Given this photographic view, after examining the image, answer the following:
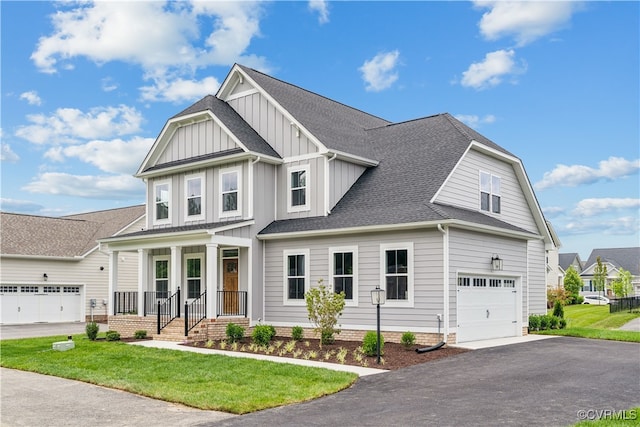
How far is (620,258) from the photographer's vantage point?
3430 inches

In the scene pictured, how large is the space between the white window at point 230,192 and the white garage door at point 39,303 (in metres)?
15.9

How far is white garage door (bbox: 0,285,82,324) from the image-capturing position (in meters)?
31.9

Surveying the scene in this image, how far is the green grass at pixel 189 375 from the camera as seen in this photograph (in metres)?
10.8

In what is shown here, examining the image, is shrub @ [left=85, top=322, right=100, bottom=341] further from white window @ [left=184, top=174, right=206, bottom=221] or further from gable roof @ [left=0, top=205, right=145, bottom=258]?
gable roof @ [left=0, top=205, right=145, bottom=258]

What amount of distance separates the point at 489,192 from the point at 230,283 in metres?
9.53

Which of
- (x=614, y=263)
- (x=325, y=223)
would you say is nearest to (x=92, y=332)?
(x=325, y=223)

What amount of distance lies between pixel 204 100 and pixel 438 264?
11.6m

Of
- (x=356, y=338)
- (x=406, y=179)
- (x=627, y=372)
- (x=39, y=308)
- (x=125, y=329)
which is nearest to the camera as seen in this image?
(x=627, y=372)

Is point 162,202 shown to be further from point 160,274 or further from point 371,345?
point 371,345

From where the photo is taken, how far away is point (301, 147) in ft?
71.5

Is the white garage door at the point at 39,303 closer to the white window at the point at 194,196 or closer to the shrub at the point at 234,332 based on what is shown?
the white window at the point at 194,196

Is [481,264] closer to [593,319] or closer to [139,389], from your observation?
[139,389]

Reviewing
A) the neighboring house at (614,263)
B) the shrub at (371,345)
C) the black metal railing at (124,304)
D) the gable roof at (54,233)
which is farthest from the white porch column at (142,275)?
the neighboring house at (614,263)

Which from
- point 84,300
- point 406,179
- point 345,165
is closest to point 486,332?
point 406,179
